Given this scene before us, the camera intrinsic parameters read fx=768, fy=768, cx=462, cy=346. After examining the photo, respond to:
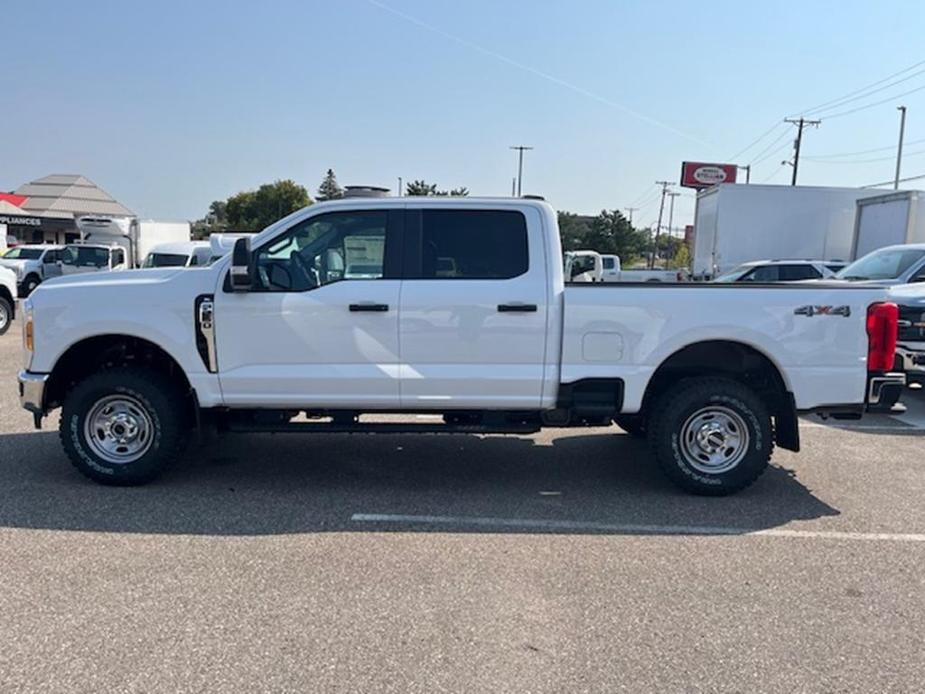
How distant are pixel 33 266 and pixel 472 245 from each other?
84.7 ft

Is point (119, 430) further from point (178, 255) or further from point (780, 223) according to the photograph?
point (780, 223)

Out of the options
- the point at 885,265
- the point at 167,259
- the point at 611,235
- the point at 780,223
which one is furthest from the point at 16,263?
the point at 611,235

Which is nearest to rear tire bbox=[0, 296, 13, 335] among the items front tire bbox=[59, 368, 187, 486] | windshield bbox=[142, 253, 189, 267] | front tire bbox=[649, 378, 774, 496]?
windshield bbox=[142, 253, 189, 267]

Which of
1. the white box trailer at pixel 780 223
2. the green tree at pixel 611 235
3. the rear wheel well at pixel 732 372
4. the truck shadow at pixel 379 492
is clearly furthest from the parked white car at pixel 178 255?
the green tree at pixel 611 235

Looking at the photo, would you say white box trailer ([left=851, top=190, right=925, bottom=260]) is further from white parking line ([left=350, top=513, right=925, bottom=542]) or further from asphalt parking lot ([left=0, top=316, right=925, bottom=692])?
white parking line ([left=350, top=513, right=925, bottom=542])

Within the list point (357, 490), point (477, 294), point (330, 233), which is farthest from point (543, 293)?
point (357, 490)

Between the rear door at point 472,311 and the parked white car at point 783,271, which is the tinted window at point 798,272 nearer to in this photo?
the parked white car at point 783,271

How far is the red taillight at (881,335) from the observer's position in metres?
5.39

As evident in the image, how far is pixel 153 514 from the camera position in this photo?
5.05m

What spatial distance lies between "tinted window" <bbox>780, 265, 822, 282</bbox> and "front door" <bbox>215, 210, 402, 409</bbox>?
1285cm

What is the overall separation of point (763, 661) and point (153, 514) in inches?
148

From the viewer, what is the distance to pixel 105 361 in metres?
5.88

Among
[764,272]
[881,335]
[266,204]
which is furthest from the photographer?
[266,204]

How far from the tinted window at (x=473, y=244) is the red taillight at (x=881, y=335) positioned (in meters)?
2.47
